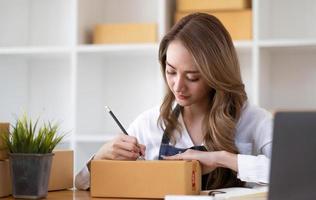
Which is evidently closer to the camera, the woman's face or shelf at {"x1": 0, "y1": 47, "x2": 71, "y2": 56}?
the woman's face

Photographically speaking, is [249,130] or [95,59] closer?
[249,130]

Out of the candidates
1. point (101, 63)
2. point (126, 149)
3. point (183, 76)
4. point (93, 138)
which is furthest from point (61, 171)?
point (101, 63)

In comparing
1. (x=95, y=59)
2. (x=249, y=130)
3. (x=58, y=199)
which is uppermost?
(x=95, y=59)

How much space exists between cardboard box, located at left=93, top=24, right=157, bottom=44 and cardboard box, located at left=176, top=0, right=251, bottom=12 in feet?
0.60

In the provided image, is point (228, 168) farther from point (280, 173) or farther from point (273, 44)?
point (273, 44)

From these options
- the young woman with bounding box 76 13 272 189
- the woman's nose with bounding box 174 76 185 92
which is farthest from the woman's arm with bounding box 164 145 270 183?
the woman's nose with bounding box 174 76 185 92

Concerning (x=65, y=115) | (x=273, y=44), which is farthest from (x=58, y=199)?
(x=65, y=115)

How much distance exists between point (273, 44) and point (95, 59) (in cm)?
100

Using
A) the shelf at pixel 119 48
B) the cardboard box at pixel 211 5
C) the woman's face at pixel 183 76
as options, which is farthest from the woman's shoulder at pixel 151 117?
the cardboard box at pixel 211 5

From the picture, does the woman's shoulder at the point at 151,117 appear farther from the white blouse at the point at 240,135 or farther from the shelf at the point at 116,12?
the shelf at the point at 116,12

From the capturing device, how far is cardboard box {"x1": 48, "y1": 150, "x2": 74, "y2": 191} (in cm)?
218

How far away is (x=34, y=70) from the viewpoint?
156 inches

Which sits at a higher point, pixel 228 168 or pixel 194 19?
pixel 194 19

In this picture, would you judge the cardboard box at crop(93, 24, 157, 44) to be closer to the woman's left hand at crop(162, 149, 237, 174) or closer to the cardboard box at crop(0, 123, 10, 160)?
the woman's left hand at crop(162, 149, 237, 174)
